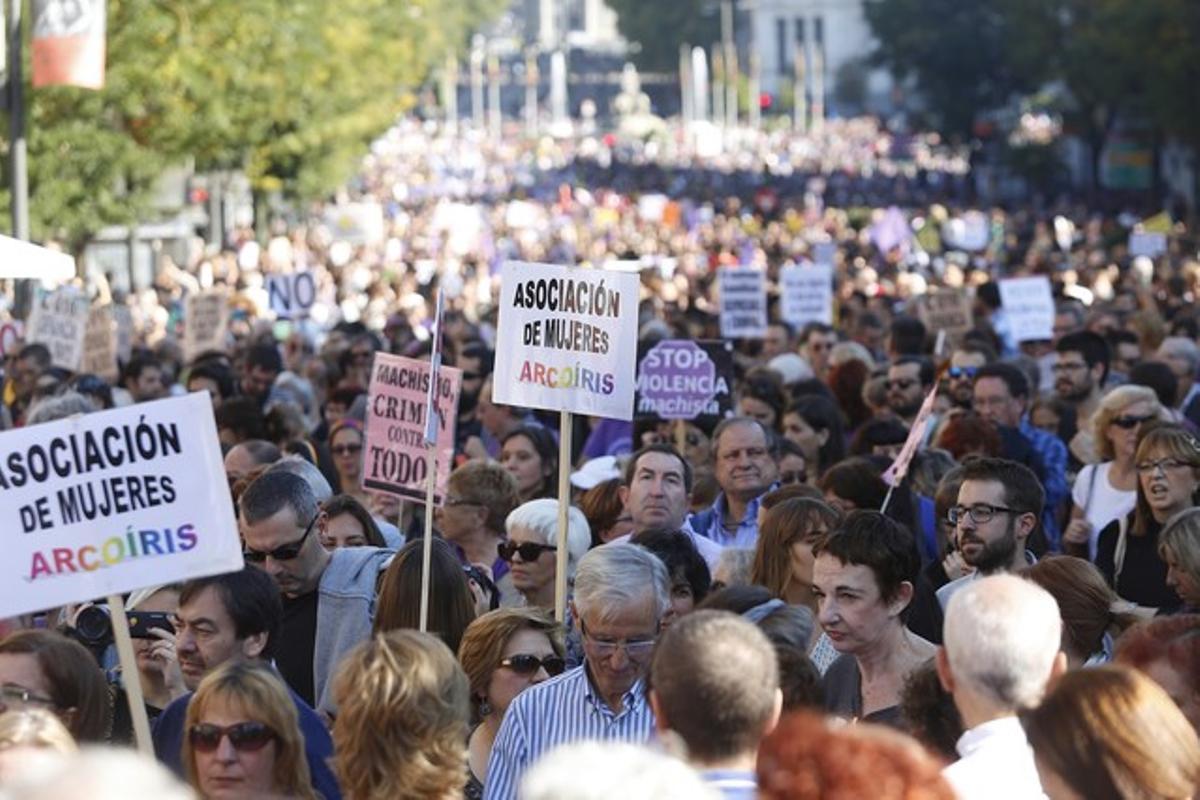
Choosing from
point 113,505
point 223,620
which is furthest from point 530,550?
point 113,505

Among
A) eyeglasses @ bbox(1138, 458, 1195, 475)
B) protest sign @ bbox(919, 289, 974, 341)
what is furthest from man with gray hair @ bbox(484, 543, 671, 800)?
protest sign @ bbox(919, 289, 974, 341)

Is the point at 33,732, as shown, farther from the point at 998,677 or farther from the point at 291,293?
the point at 291,293

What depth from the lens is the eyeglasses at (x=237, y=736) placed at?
6.34 metres

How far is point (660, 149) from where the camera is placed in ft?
394

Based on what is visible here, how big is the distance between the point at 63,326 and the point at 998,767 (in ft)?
47.7

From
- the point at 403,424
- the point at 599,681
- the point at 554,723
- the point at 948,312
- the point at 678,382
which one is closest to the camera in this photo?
the point at 554,723

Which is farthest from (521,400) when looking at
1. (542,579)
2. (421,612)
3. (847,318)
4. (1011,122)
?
(1011,122)

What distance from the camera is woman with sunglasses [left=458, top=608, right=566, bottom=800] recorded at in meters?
7.67

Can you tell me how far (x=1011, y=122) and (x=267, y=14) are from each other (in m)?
68.5

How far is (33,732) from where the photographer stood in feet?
19.8

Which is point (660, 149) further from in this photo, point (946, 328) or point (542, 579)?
point (542, 579)

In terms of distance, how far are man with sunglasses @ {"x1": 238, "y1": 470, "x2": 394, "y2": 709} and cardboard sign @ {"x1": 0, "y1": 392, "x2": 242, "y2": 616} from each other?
1.92m

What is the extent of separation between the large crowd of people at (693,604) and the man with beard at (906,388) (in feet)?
0.07

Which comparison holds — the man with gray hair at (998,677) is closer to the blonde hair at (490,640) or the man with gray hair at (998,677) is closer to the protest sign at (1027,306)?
the blonde hair at (490,640)
